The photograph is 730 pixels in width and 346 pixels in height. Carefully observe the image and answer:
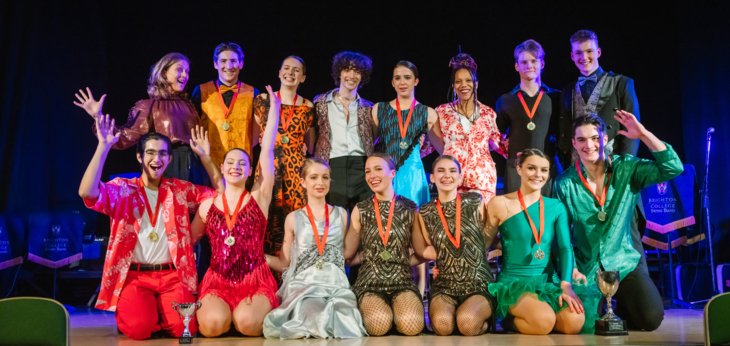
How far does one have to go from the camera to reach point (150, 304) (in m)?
4.41

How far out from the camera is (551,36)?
7949 millimetres

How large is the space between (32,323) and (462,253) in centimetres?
244

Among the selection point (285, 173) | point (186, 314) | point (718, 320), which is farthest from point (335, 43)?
point (718, 320)

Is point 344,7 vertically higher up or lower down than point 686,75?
higher up

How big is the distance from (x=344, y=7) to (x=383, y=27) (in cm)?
49

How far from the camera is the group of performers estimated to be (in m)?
4.34

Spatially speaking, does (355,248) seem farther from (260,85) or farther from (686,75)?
(686,75)

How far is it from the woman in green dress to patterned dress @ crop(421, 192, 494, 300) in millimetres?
106

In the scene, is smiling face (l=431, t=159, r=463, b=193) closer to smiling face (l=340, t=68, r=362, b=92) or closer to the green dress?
the green dress

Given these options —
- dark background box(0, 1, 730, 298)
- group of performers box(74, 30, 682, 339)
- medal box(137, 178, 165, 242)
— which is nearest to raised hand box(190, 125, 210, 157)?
group of performers box(74, 30, 682, 339)

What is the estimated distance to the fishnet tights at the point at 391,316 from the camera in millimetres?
4273

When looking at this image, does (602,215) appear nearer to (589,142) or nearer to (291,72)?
(589,142)

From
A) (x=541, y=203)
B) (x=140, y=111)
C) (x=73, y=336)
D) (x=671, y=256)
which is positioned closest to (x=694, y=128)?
(x=671, y=256)

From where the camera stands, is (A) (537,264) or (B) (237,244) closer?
(A) (537,264)
